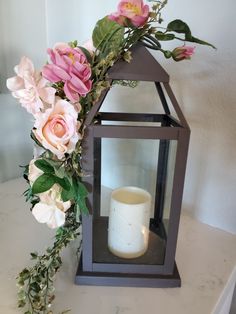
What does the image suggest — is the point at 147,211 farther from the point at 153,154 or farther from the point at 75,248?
the point at 75,248

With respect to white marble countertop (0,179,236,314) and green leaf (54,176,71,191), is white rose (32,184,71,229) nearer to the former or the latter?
green leaf (54,176,71,191)

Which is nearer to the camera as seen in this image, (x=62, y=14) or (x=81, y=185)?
(x=81, y=185)

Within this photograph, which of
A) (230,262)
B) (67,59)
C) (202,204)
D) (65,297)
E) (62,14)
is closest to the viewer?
(67,59)

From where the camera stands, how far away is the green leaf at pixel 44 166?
0.44 m

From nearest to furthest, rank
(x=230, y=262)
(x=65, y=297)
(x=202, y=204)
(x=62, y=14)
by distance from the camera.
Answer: (x=65, y=297) < (x=230, y=262) < (x=202, y=204) < (x=62, y=14)

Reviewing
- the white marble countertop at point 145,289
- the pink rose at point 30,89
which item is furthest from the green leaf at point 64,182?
the white marble countertop at point 145,289

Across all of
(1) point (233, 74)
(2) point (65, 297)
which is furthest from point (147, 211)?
(1) point (233, 74)

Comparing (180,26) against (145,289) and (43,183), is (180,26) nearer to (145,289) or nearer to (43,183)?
(43,183)

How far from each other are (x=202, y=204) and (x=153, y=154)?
31 cm

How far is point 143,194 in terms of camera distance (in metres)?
0.56

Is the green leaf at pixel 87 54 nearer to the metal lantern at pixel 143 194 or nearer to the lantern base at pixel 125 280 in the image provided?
the metal lantern at pixel 143 194

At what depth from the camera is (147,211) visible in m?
0.54

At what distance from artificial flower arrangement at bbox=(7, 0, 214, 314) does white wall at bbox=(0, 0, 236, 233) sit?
22 centimetres

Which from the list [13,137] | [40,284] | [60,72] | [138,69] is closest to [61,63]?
[60,72]
